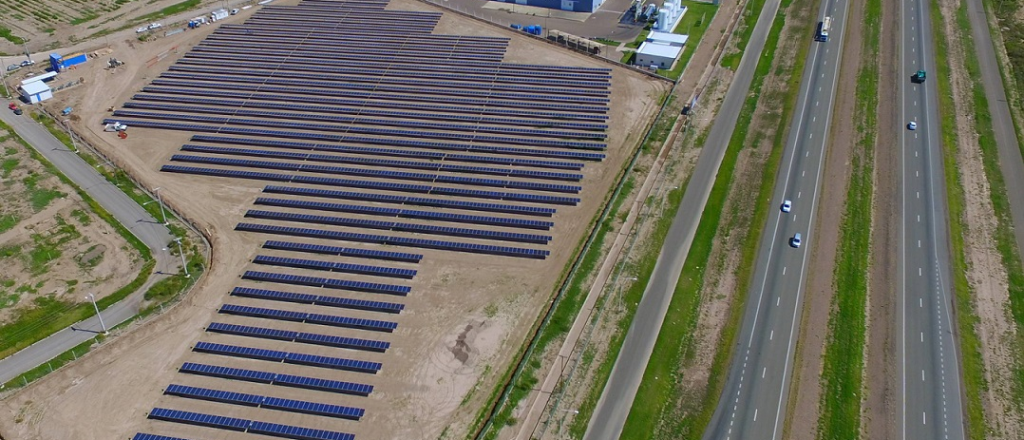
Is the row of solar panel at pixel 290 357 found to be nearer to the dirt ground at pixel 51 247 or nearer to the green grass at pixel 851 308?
the dirt ground at pixel 51 247

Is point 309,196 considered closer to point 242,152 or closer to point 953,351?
point 242,152

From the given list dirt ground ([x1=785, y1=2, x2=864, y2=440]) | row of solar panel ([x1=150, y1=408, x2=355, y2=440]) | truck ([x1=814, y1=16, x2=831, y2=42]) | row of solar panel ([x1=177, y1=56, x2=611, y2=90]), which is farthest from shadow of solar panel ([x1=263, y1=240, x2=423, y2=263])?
truck ([x1=814, y1=16, x2=831, y2=42])

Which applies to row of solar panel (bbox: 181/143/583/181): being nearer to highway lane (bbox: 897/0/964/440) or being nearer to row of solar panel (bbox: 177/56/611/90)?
row of solar panel (bbox: 177/56/611/90)

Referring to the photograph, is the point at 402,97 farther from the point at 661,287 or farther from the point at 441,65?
the point at 661,287

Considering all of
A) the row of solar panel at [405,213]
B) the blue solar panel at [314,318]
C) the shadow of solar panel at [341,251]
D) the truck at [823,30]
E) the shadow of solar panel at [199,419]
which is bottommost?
the shadow of solar panel at [199,419]

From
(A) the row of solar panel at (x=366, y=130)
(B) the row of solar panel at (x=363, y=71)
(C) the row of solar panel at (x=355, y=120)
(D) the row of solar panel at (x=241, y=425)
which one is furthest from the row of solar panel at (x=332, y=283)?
(B) the row of solar panel at (x=363, y=71)

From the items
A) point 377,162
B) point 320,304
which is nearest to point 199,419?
point 320,304
